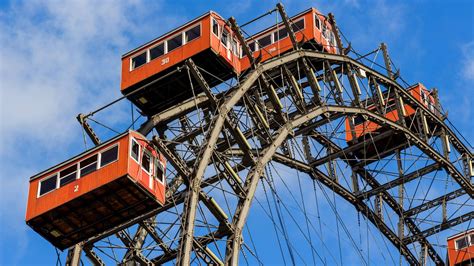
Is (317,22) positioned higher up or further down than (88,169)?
higher up

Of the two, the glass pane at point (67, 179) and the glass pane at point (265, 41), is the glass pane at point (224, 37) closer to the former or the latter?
the glass pane at point (265, 41)

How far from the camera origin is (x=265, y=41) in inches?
2251

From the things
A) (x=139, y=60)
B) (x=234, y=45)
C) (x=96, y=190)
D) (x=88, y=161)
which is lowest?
(x=96, y=190)

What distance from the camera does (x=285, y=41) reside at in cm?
5669

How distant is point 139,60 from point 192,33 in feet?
8.79

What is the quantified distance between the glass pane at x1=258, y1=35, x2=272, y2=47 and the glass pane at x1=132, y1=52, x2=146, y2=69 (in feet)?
23.4

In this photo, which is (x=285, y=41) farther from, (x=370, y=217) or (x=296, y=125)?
(x=370, y=217)

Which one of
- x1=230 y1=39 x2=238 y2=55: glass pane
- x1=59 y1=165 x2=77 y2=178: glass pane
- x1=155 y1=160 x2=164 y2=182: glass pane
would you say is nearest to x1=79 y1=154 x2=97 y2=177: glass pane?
x1=59 y1=165 x2=77 y2=178: glass pane

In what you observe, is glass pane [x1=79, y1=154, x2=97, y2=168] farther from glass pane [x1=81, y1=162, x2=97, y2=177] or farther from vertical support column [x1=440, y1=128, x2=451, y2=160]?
vertical support column [x1=440, y1=128, x2=451, y2=160]

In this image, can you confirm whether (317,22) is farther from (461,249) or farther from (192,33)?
(461,249)

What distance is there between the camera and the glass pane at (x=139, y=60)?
5200cm

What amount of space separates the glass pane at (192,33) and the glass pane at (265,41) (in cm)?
Answer: 625

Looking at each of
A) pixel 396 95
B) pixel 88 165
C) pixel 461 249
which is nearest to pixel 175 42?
pixel 88 165

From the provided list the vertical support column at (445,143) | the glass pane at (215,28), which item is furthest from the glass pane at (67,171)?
the vertical support column at (445,143)
